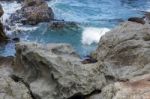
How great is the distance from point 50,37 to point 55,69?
42.2 ft

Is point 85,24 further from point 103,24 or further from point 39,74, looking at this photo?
point 39,74

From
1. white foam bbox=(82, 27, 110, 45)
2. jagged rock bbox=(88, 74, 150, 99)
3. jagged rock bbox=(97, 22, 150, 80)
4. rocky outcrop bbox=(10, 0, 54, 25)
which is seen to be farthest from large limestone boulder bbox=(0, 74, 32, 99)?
rocky outcrop bbox=(10, 0, 54, 25)

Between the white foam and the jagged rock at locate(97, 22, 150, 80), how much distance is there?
23.8ft

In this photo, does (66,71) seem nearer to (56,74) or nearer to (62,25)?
(56,74)

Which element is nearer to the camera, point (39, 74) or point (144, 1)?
point (39, 74)

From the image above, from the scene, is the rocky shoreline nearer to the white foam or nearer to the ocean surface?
the ocean surface

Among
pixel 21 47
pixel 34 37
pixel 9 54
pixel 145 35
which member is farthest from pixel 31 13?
pixel 21 47

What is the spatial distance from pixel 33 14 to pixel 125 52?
12.8 meters

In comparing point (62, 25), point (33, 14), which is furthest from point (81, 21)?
point (33, 14)

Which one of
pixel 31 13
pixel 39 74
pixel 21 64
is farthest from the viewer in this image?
pixel 31 13

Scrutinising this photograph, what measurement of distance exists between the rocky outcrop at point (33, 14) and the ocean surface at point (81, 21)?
58cm

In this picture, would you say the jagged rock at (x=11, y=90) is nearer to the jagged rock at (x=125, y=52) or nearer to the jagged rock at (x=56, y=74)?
the jagged rock at (x=56, y=74)

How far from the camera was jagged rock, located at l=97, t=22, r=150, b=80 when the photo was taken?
11.4m

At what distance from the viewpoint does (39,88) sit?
10.2m
